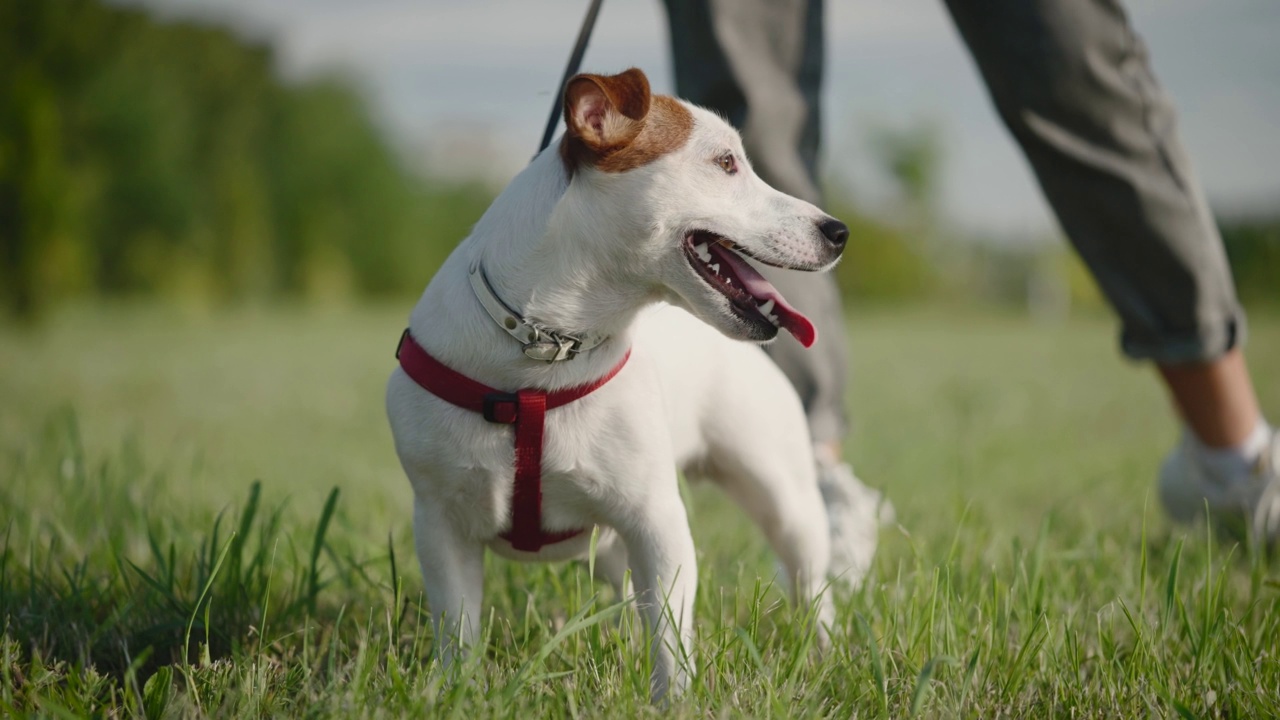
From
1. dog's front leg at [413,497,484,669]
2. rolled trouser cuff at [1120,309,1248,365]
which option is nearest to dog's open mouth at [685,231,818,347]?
dog's front leg at [413,497,484,669]

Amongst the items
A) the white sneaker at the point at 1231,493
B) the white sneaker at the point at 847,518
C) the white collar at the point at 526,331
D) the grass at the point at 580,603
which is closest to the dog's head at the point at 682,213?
the white collar at the point at 526,331

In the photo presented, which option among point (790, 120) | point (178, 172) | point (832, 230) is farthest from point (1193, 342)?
point (178, 172)

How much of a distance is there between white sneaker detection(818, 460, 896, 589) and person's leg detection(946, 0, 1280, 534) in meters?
0.91

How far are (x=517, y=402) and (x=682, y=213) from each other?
1.62ft

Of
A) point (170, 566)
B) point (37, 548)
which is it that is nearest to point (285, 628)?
point (170, 566)

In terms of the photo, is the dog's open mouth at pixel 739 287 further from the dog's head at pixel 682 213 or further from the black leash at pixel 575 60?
the black leash at pixel 575 60

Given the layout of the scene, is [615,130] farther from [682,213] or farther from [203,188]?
[203,188]

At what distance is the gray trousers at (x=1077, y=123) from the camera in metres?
2.62

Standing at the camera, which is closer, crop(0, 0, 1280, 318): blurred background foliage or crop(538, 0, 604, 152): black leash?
crop(538, 0, 604, 152): black leash

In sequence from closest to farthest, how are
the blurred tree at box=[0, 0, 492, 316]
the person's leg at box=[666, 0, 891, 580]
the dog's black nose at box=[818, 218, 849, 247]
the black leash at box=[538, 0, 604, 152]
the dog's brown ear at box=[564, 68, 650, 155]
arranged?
1. the dog's brown ear at box=[564, 68, 650, 155]
2. the dog's black nose at box=[818, 218, 849, 247]
3. the black leash at box=[538, 0, 604, 152]
4. the person's leg at box=[666, 0, 891, 580]
5. the blurred tree at box=[0, 0, 492, 316]

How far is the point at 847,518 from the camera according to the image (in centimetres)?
302

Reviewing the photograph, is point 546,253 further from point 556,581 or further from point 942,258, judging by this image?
point 942,258

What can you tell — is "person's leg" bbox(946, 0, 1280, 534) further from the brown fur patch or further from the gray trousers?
the brown fur patch

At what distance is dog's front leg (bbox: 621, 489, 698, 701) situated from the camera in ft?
6.10
